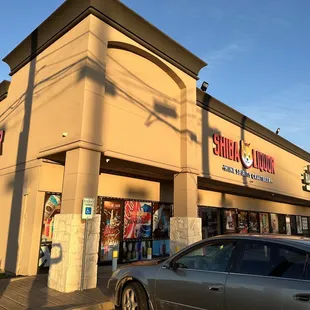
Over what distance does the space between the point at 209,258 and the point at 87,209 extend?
4.08 meters

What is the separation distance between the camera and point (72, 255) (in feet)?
25.1

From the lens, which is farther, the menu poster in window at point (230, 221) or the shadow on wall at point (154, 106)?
the menu poster in window at point (230, 221)

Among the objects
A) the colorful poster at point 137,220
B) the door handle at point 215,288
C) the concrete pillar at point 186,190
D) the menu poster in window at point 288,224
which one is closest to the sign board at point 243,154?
the concrete pillar at point 186,190

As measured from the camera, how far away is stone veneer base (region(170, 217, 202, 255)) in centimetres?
1109

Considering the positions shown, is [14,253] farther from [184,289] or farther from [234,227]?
[234,227]

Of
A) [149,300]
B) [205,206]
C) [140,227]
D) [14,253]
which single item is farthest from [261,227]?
[149,300]

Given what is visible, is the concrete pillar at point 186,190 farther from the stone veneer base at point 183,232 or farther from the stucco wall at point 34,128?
the stucco wall at point 34,128

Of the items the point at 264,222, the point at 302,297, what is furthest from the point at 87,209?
the point at 264,222

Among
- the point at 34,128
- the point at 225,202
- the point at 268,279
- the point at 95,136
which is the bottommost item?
the point at 268,279

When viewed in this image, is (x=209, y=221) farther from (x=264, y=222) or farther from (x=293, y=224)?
(x=293, y=224)

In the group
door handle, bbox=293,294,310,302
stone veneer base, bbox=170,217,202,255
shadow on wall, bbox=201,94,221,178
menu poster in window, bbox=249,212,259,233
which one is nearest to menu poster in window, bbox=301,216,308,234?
menu poster in window, bbox=249,212,259,233

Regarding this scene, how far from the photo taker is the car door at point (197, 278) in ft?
13.7

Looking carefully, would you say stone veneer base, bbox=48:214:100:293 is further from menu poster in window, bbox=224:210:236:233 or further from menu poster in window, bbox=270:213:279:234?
menu poster in window, bbox=270:213:279:234

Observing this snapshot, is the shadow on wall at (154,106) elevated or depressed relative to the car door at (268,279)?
elevated
